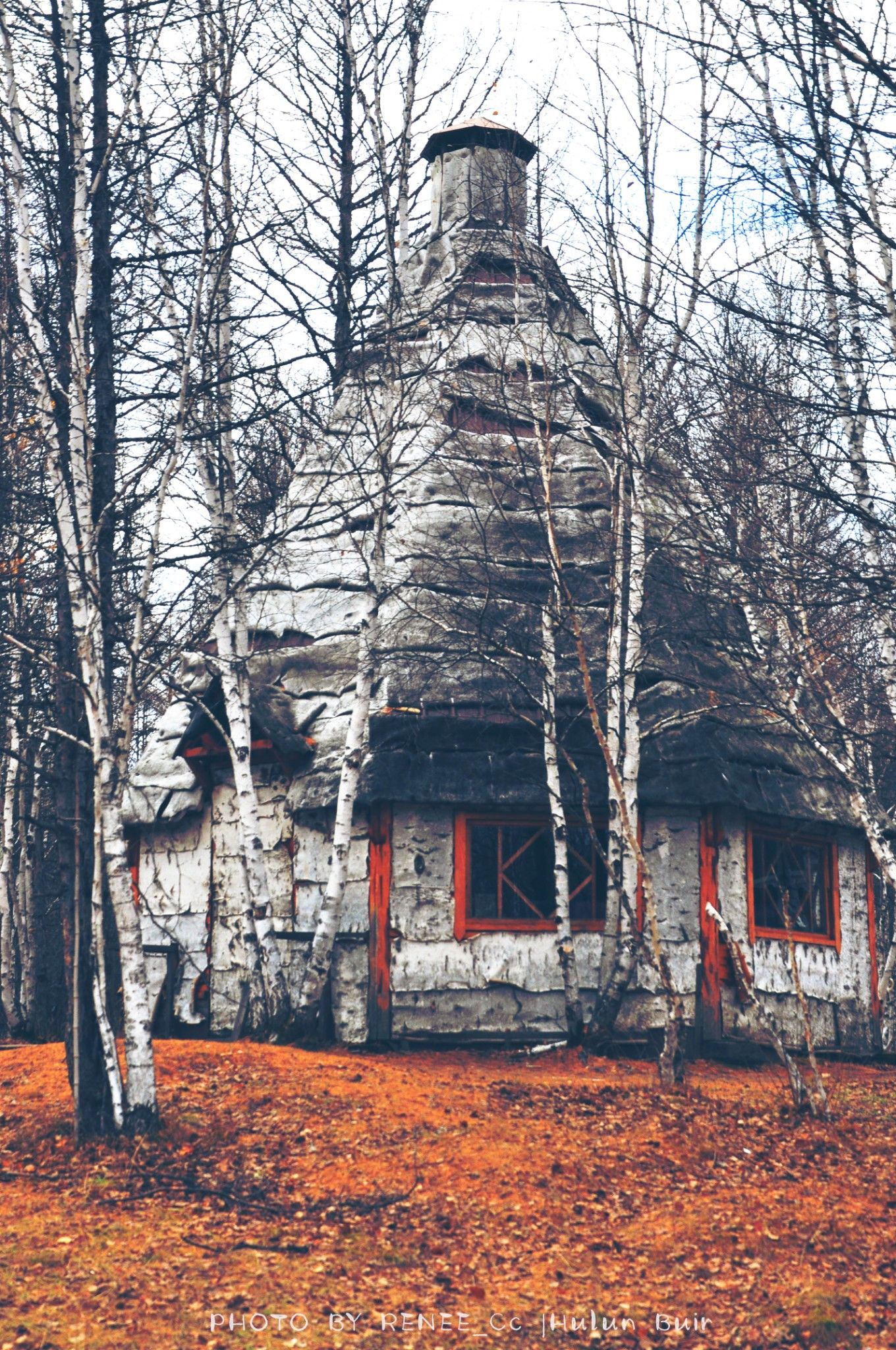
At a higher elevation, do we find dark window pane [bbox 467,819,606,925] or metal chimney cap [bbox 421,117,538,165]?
metal chimney cap [bbox 421,117,538,165]

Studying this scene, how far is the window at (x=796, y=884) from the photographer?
14.3m

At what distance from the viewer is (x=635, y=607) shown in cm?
1295

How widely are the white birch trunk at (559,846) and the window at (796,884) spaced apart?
2421 millimetres

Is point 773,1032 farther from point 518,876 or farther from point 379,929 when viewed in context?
point 379,929

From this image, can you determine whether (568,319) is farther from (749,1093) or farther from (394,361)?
(749,1093)

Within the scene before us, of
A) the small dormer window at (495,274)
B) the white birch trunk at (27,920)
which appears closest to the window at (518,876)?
the small dormer window at (495,274)

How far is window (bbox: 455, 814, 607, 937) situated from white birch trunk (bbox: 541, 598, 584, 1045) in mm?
408

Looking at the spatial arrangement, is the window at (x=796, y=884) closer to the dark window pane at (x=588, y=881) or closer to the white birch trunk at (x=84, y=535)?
the dark window pane at (x=588, y=881)

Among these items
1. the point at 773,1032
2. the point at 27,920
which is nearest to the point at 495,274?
the point at 773,1032

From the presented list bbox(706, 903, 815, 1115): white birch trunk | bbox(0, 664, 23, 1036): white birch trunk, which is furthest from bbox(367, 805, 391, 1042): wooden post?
bbox(0, 664, 23, 1036): white birch trunk

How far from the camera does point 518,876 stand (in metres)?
13.9

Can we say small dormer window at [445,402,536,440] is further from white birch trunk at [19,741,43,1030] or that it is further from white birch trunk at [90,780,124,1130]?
white birch trunk at [19,741,43,1030]

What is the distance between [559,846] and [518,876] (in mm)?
1353

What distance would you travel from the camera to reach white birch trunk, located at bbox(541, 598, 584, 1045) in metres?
12.6
